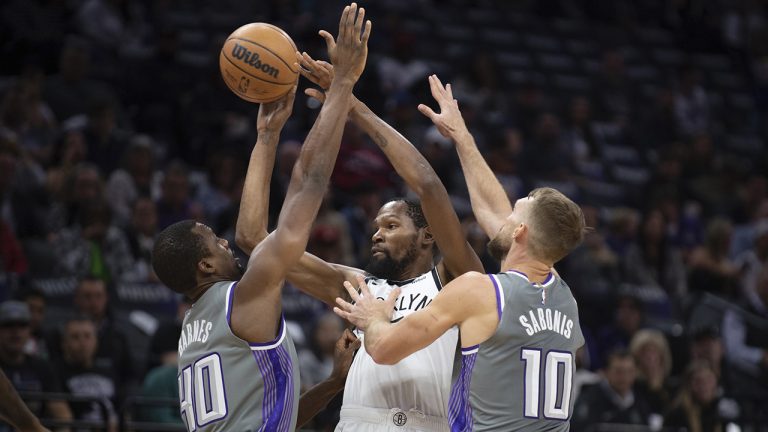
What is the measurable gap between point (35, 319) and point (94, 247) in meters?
1.16

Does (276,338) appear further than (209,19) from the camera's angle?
No

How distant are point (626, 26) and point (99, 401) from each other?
15174 mm

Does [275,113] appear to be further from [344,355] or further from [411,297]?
[344,355]

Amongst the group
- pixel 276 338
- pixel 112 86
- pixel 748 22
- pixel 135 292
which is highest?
pixel 748 22

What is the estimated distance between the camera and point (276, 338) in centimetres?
517

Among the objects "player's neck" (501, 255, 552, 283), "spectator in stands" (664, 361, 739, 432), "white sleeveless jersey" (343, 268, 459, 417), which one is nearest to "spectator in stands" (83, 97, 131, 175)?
"spectator in stands" (664, 361, 739, 432)

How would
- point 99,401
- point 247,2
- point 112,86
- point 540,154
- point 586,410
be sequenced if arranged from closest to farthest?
point 99,401
point 586,410
point 112,86
point 540,154
point 247,2

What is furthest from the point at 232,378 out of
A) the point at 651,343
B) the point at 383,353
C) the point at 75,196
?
the point at 651,343

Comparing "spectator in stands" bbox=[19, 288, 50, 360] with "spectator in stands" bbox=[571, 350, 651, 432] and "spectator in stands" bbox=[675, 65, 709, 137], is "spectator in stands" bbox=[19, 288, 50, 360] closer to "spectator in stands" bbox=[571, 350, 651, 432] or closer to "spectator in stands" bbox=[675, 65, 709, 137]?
"spectator in stands" bbox=[571, 350, 651, 432]

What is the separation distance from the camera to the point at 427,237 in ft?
20.7

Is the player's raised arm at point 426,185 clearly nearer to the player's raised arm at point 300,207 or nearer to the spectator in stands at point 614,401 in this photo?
the player's raised arm at point 300,207

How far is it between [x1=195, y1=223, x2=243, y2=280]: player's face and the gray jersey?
1.26 meters

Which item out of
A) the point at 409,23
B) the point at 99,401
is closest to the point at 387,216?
the point at 99,401

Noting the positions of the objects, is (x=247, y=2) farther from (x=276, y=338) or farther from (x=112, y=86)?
(x=276, y=338)
